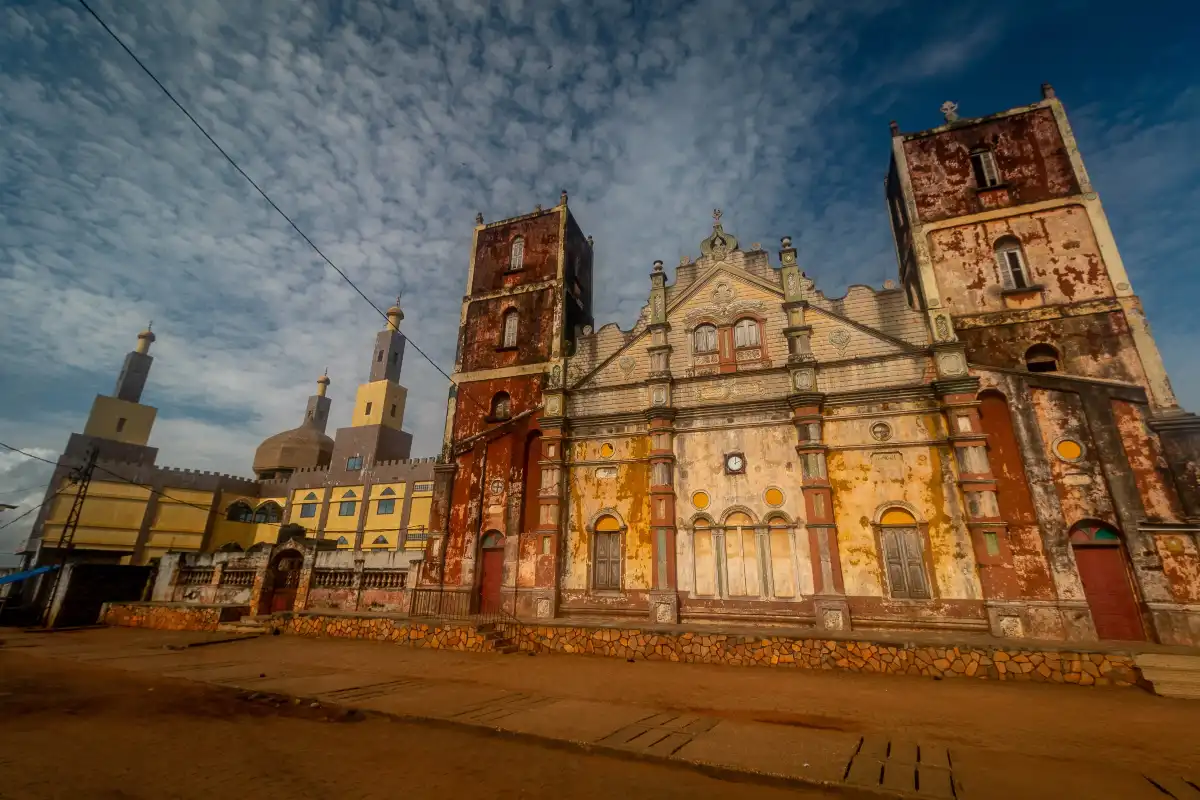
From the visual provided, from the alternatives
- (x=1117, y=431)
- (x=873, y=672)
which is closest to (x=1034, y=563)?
(x=1117, y=431)

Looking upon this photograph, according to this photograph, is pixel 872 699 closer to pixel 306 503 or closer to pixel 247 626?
pixel 247 626

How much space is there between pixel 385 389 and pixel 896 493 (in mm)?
39836

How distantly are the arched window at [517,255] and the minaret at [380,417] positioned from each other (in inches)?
728

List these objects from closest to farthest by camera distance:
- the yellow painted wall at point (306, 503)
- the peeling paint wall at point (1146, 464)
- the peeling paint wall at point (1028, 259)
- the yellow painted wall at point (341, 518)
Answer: the peeling paint wall at point (1146, 464) < the peeling paint wall at point (1028, 259) < the yellow painted wall at point (341, 518) < the yellow painted wall at point (306, 503)

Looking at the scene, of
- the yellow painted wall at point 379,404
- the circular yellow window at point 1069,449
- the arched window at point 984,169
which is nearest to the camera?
the circular yellow window at point 1069,449

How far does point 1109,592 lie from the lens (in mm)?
12898

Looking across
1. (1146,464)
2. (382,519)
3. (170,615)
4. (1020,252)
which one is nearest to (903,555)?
(1146,464)

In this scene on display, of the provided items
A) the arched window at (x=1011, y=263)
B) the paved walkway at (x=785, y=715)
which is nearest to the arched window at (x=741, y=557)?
the paved walkway at (x=785, y=715)

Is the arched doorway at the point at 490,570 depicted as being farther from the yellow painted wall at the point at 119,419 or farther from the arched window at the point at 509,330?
the yellow painted wall at the point at 119,419

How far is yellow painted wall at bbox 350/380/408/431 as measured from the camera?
43.8m

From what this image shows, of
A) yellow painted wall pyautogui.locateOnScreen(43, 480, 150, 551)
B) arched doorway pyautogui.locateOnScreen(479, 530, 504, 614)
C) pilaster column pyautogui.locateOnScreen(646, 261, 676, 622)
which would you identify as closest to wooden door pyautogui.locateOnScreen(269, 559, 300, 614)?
arched doorway pyautogui.locateOnScreen(479, 530, 504, 614)

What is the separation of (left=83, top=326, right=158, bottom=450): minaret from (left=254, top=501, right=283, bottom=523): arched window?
422 inches

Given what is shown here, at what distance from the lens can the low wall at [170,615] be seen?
19.6 meters

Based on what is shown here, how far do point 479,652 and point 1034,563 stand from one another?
14.7 m
